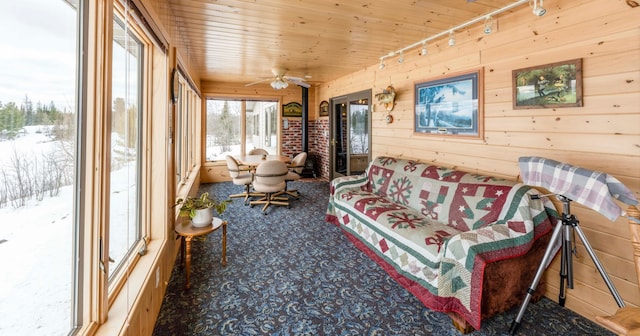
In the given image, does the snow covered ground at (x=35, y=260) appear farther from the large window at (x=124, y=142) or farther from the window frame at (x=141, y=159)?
the window frame at (x=141, y=159)

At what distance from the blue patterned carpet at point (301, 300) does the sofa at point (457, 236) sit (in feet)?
0.48

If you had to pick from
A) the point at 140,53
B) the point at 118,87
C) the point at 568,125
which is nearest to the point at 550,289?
the point at 568,125

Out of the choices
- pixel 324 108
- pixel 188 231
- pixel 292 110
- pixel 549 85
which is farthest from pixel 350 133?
pixel 188 231

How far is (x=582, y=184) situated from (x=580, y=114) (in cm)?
73

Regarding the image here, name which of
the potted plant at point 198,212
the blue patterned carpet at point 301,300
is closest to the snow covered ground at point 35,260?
the blue patterned carpet at point 301,300

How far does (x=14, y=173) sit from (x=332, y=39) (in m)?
3.42

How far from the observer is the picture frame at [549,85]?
214cm

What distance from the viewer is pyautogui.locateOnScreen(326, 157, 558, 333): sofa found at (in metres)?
1.89

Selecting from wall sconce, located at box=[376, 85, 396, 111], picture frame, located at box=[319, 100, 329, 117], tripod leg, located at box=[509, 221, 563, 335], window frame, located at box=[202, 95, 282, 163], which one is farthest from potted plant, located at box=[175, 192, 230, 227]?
picture frame, located at box=[319, 100, 329, 117]

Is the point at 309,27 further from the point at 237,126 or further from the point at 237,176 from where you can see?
the point at 237,126

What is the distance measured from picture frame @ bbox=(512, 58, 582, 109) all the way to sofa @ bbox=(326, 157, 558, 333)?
724mm

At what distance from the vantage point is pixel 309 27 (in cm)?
318

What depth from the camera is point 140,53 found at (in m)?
2.13

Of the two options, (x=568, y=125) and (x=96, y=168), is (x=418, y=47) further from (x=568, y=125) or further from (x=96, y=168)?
(x=96, y=168)
